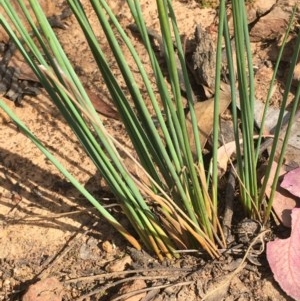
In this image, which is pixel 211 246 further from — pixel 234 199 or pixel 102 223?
pixel 102 223

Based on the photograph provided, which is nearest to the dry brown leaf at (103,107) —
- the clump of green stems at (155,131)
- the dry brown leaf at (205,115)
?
the dry brown leaf at (205,115)

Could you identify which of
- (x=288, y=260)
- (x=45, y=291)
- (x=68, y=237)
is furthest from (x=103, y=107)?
(x=288, y=260)

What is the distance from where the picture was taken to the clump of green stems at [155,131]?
1.06 m

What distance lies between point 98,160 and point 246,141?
1.01ft

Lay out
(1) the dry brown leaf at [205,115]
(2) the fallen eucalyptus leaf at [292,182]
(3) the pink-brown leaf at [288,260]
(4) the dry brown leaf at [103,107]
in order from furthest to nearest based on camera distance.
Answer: (4) the dry brown leaf at [103,107] < (1) the dry brown leaf at [205,115] < (2) the fallen eucalyptus leaf at [292,182] < (3) the pink-brown leaf at [288,260]

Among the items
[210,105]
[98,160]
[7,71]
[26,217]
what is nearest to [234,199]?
[210,105]

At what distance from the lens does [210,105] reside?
1745 millimetres

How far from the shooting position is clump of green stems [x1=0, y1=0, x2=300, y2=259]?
106cm

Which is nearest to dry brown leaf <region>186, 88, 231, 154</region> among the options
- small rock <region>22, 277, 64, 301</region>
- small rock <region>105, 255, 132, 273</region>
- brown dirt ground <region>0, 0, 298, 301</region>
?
brown dirt ground <region>0, 0, 298, 301</region>

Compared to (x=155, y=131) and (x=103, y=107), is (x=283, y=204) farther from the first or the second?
(x=103, y=107)

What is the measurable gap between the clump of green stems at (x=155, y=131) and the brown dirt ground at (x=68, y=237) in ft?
0.26

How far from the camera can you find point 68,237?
1574 millimetres

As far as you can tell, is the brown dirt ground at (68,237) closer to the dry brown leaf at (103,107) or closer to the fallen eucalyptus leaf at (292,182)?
the dry brown leaf at (103,107)

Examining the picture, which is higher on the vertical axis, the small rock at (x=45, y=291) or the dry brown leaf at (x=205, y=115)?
the dry brown leaf at (x=205, y=115)
